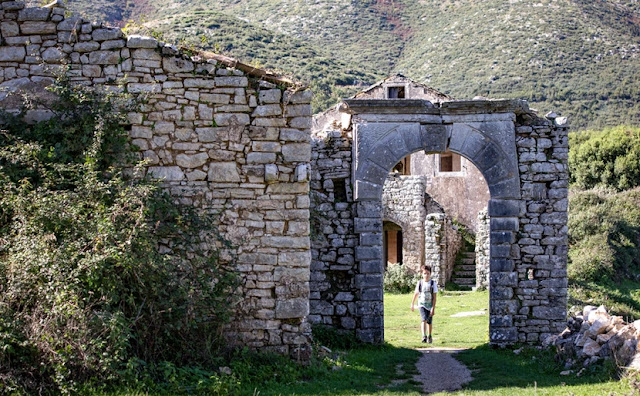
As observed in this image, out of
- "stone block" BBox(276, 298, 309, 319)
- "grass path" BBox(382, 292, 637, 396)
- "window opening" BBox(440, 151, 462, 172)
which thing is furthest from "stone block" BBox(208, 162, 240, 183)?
"window opening" BBox(440, 151, 462, 172)

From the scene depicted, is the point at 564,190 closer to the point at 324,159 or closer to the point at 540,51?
the point at 324,159

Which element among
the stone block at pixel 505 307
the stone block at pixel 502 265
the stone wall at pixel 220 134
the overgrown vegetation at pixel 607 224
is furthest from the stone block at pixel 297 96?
the overgrown vegetation at pixel 607 224

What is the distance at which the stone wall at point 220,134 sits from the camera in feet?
28.9

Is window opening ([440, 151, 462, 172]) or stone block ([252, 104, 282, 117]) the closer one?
stone block ([252, 104, 282, 117])

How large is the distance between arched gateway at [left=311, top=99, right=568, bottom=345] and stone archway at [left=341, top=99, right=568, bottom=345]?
16 mm

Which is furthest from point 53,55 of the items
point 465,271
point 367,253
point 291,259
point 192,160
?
point 465,271

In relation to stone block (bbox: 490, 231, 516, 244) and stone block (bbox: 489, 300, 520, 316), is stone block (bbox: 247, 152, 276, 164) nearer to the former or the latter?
stone block (bbox: 490, 231, 516, 244)

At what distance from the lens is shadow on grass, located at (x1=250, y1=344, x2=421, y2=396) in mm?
7832

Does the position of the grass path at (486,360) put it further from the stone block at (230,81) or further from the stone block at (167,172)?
the stone block at (230,81)

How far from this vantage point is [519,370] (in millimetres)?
9906

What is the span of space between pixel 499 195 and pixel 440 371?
3632 mm

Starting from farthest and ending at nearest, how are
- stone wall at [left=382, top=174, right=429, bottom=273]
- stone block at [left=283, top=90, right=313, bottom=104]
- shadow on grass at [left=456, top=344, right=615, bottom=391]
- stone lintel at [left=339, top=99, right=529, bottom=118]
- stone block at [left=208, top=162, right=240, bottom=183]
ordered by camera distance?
stone wall at [left=382, top=174, right=429, bottom=273], stone lintel at [left=339, top=99, right=529, bottom=118], stone block at [left=283, top=90, right=313, bottom=104], stone block at [left=208, top=162, right=240, bottom=183], shadow on grass at [left=456, top=344, right=615, bottom=391]

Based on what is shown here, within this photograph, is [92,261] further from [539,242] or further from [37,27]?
[539,242]

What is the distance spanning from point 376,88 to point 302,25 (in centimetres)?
2325
